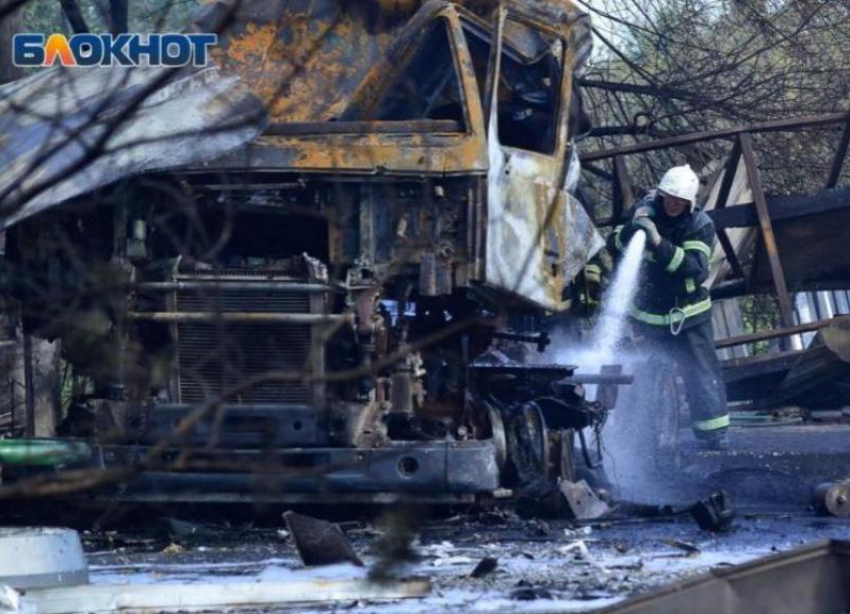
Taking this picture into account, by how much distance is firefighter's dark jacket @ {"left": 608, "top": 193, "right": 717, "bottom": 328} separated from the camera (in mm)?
9805

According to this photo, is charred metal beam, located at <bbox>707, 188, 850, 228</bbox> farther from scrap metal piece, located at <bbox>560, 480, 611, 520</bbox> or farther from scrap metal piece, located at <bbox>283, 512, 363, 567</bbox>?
scrap metal piece, located at <bbox>283, 512, 363, 567</bbox>

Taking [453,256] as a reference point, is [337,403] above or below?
below

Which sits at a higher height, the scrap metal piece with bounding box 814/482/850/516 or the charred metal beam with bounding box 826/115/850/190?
the charred metal beam with bounding box 826/115/850/190

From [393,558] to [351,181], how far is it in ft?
15.0

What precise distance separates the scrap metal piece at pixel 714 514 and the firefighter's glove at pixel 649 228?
113 inches

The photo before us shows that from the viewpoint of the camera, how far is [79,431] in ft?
23.7

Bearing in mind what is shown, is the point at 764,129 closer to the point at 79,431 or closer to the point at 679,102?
the point at 679,102

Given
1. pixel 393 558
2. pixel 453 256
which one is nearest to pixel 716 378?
pixel 453 256

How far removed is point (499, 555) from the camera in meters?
6.30

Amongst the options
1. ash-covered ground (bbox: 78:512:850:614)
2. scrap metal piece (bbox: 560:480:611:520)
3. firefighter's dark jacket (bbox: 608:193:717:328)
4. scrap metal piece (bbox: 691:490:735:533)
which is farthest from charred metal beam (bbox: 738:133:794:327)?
scrap metal piece (bbox: 691:490:735:533)

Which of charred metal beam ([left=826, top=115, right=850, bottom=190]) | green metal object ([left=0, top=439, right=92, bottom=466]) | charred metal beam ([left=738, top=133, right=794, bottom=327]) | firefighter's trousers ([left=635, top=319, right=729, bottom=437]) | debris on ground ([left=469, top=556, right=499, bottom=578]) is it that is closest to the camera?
debris on ground ([left=469, top=556, right=499, bottom=578])

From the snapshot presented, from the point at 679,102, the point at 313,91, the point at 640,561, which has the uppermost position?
the point at 679,102

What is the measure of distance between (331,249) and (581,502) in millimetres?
1700

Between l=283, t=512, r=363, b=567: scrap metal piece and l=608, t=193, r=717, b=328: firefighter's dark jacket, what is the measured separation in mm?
4427
